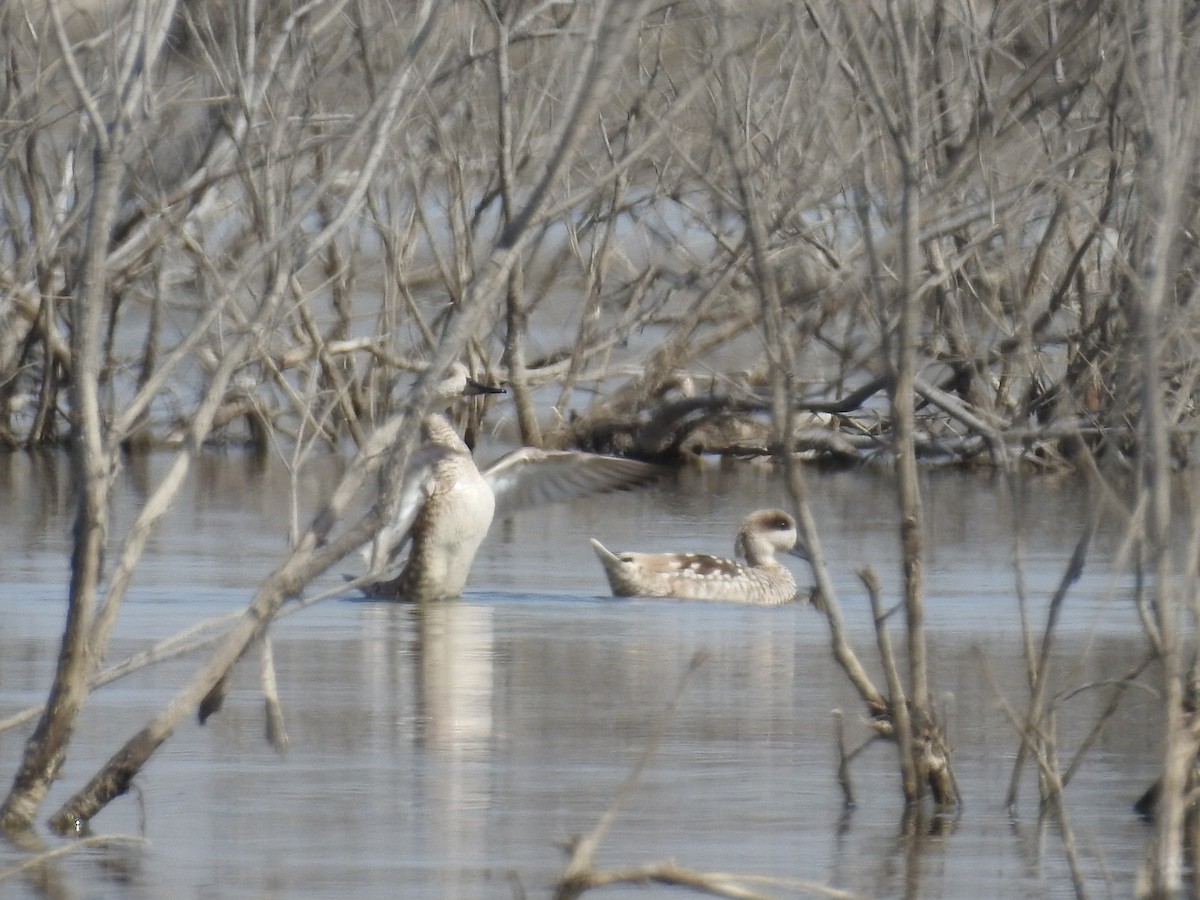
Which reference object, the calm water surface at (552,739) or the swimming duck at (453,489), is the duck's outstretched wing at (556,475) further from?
the calm water surface at (552,739)

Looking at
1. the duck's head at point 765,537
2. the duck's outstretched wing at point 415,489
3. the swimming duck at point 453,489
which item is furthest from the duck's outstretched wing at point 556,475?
the duck's head at point 765,537

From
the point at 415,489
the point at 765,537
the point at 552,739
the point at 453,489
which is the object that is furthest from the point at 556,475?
the point at 552,739

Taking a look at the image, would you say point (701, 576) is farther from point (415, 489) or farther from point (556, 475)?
point (415, 489)

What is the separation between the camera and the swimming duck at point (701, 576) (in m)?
11.9

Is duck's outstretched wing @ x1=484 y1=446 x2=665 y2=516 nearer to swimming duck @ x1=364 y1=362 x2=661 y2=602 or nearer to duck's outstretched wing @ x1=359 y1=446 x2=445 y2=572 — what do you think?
swimming duck @ x1=364 y1=362 x2=661 y2=602

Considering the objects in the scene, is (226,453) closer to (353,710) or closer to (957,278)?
(957,278)

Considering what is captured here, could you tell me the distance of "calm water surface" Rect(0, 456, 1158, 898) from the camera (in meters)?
5.97

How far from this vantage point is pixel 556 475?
41.1 feet

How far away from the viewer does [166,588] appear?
462 inches

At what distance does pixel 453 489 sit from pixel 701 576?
1235mm

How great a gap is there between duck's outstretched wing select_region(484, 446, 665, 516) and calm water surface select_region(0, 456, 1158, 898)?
17.2 inches

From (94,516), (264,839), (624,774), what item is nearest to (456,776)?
(624,774)

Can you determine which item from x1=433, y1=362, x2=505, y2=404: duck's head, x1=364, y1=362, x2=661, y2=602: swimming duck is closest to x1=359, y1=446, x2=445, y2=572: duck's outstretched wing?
x1=364, y1=362, x2=661, y2=602: swimming duck

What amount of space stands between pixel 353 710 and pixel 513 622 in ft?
8.98
